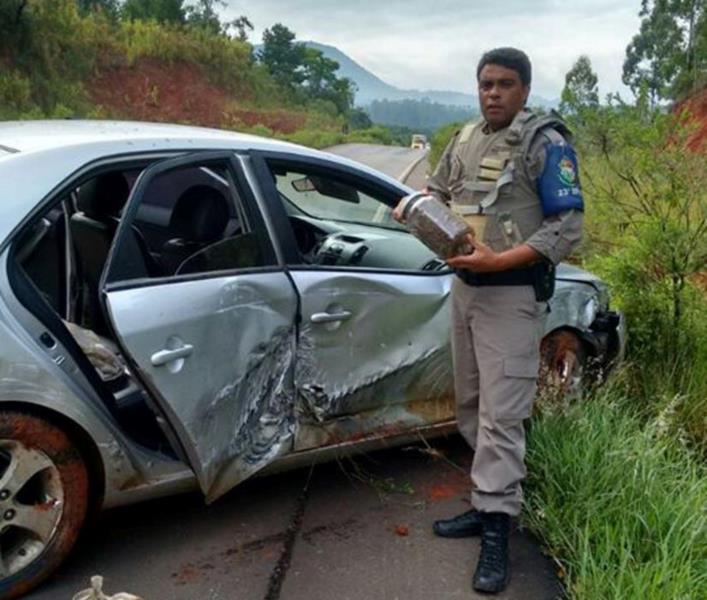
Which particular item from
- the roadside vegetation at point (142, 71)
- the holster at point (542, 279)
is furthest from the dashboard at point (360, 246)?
the roadside vegetation at point (142, 71)

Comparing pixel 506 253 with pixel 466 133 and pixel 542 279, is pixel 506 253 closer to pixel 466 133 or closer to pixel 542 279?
pixel 542 279

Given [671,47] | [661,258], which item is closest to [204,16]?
[671,47]

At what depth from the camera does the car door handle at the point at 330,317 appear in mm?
3123

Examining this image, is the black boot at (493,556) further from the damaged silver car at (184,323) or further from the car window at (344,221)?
the car window at (344,221)

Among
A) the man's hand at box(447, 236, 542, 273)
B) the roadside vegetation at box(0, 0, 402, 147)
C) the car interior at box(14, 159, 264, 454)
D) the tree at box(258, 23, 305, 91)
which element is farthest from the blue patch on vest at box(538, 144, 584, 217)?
the tree at box(258, 23, 305, 91)

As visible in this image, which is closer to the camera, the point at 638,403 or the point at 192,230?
the point at 192,230

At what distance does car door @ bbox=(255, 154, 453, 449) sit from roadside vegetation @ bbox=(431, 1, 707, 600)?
0.63m

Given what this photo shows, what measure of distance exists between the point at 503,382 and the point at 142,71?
142ft

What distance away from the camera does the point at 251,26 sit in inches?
2517

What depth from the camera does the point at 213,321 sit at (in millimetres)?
2820

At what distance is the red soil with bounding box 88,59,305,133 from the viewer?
130 ft

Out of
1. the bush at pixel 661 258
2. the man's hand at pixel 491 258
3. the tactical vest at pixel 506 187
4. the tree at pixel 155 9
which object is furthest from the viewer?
the tree at pixel 155 9

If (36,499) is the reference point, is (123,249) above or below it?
above

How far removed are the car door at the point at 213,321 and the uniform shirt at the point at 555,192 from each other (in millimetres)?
966
